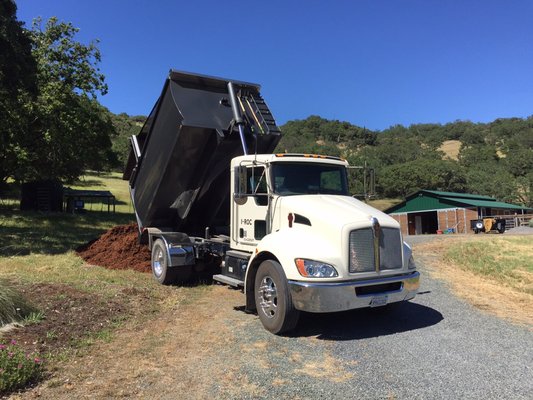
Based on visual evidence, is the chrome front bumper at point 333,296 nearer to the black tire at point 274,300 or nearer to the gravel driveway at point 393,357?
the black tire at point 274,300

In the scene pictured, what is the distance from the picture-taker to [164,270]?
9.38m

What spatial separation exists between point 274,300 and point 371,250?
1.54m

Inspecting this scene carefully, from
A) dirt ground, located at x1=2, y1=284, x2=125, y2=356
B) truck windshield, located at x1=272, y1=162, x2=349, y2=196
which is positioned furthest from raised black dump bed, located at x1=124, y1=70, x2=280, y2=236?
Result: dirt ground, located at x1=2, y1=284, x2=125, y2=356

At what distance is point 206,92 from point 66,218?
20.8 meters

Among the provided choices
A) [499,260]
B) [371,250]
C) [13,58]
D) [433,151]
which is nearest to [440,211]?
[499,260]

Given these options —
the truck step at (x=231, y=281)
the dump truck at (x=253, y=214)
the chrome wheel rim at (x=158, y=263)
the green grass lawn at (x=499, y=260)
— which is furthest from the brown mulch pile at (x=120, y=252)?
the green grass lawn at (x=499, y=260)

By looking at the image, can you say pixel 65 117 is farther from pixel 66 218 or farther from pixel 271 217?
pixel 271 217

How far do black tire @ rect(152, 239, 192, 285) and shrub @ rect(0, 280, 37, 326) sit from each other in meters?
3.15

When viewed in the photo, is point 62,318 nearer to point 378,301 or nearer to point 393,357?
point 378,301

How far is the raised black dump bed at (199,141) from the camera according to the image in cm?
849

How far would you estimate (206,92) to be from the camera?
8977 millimetres

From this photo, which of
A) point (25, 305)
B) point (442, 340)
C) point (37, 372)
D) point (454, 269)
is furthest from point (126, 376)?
point (454, 269)

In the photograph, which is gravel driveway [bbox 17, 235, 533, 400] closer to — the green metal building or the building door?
the green metal building

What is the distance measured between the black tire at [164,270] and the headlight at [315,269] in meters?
4.34
